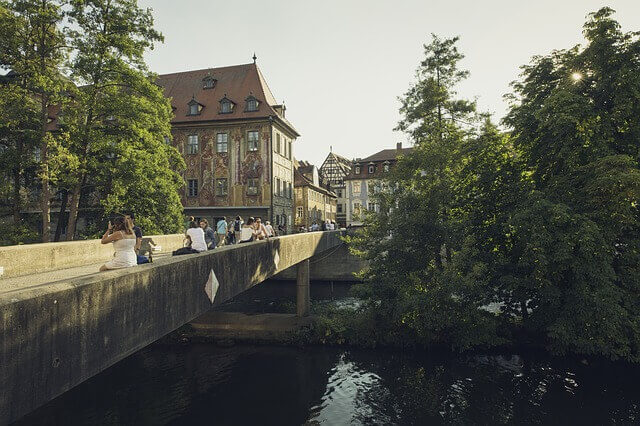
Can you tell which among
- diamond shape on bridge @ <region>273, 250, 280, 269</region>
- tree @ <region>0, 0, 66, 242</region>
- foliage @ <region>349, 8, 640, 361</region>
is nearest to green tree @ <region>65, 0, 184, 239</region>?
tree @ <region>0, 0, 66, 242</region>

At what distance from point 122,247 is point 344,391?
1014 centimetres

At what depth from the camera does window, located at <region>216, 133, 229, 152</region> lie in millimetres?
37875

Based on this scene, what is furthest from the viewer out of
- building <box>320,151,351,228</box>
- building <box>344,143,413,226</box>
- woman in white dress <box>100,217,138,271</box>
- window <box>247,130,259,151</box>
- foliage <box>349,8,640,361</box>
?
building <box>320,151,351,228</box>

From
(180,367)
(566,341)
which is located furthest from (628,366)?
(180,367)

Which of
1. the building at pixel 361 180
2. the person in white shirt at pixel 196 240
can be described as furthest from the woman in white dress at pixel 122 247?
the building at pixel 361 180

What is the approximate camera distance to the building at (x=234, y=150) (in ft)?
121

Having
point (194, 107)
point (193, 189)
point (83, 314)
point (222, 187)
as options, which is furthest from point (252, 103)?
point (83, 314)

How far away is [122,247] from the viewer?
6.50m

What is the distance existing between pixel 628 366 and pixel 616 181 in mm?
8508

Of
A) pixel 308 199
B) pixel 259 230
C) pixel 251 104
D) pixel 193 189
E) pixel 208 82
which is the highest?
pixel 208 82

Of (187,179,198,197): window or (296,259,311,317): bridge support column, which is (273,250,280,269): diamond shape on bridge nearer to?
(296,259,311,317): bridge support column

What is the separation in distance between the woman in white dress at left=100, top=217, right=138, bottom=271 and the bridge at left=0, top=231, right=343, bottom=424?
A: 30cm

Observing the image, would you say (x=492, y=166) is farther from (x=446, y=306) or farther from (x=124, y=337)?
(x=124, y=337)

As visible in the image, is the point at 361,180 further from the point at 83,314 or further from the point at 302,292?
the point at 83,314
